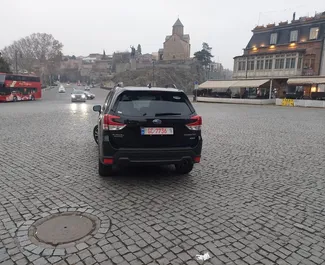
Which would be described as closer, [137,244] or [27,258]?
[27,258]

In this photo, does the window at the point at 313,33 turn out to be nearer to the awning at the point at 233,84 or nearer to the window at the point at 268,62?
the window at the point at 268,62

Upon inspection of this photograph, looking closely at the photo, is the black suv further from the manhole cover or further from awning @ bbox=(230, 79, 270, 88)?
awning @ bbox=(230, 79, 270, 88)

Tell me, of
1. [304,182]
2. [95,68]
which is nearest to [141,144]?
[304,182]

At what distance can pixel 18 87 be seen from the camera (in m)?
33.9

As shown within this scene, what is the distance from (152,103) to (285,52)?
42090 mm

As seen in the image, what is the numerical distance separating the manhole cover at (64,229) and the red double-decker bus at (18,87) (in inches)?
1293

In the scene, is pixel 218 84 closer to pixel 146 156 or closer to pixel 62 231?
pixel 146 156

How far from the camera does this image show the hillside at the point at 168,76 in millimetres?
90887

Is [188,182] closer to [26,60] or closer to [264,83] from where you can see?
[264,83]

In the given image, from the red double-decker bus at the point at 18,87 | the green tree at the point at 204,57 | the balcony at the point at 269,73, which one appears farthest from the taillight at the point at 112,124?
the green tree at the point at 204,57

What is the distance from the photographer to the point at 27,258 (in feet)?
9.19

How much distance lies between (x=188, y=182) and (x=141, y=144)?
1.30 meters

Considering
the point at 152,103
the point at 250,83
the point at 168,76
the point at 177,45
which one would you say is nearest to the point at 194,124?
the point at 152,103

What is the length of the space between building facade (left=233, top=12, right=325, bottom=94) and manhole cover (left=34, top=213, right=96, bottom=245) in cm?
4098
